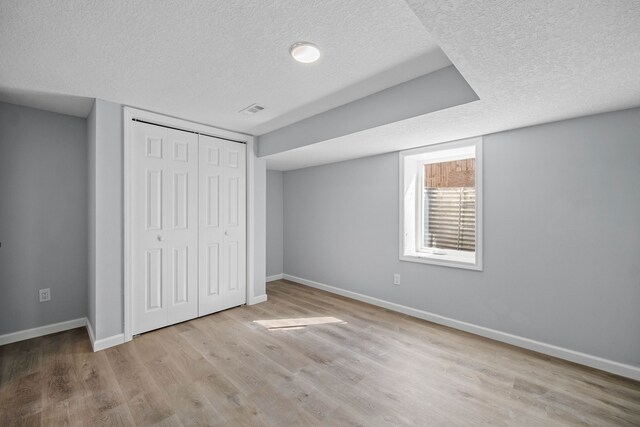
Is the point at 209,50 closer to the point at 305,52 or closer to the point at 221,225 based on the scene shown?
the point at 305,52

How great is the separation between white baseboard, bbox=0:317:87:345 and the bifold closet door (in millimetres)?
870

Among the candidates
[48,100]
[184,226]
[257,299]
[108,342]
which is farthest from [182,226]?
[48,100]

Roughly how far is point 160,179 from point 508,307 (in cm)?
380

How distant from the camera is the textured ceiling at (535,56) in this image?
3.61 ft

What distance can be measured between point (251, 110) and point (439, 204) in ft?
8.29

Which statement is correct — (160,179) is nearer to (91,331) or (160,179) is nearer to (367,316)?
(91,331)

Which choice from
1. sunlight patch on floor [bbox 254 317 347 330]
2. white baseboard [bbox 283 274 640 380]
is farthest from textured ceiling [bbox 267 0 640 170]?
sunlight patch on floor [bbox 254 317 347 330]

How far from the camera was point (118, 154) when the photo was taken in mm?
2756

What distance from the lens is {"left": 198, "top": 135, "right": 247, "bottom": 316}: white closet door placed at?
343 cm

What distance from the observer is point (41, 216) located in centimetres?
295

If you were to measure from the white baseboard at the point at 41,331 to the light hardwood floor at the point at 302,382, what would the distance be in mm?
102

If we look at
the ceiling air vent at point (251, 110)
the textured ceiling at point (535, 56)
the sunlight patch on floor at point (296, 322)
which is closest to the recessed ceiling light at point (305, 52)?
the textured ceiling at point (535, 56)

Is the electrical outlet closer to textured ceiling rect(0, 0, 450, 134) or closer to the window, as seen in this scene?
textured ceiling rect(0, 0, 450, 134)

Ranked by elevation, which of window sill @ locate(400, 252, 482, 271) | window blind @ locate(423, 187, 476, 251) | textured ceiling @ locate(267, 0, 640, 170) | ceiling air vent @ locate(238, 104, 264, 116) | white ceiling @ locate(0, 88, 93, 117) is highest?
white ceiling @ locate(0, 88, 93, 117)
